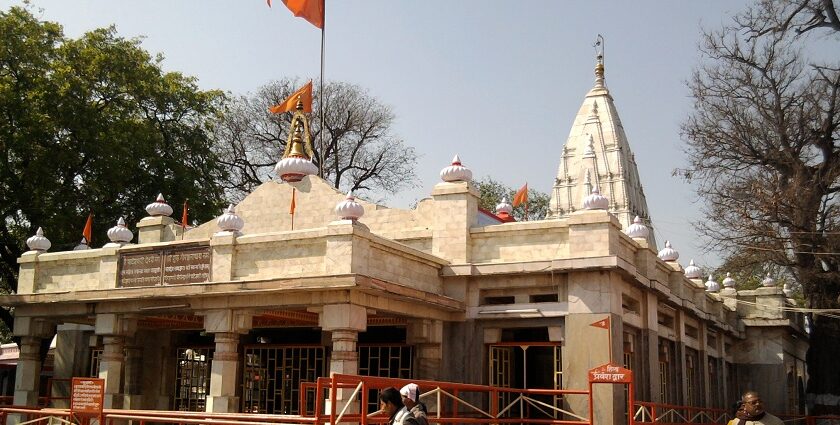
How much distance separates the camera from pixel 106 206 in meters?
30.5

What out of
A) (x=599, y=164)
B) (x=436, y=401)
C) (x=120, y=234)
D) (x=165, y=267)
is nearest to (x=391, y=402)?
(x=436, y=401)

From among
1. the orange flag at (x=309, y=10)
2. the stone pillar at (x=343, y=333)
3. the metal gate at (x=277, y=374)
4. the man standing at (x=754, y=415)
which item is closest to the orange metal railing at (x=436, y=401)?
the stone pillar at (x=343, y=333)

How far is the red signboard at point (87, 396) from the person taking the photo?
46.4 feet

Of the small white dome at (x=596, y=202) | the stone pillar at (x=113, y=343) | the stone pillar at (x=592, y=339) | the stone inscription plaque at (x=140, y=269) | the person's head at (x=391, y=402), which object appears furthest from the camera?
the stone pillar at (x=113, y=343)

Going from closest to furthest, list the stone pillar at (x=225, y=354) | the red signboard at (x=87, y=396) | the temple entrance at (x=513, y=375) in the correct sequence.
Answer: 1. the red signboard at (x=87, y=396)
2. the stone pillar at (x=225, y=354)
3. the temple entrance at (x=513, y=375)

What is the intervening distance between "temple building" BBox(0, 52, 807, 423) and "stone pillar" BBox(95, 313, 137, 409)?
31mm

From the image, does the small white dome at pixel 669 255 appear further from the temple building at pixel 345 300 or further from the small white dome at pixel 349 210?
the small white dome at pixel 349 210

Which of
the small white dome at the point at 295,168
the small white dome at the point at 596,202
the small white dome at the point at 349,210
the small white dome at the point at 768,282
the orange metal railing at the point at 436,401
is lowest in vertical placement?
the orange metal railing at the point at 436,401

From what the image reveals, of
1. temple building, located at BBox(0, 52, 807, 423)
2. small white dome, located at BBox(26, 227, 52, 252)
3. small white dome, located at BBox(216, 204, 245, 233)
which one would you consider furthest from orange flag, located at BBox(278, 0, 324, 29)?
small white dome, located at BBox(26, 227, 52, 252)

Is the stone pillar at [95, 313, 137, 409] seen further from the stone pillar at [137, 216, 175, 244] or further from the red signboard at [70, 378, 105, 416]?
the red signboard at [70, 378, 105, 416]

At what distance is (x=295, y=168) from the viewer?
19.7 metres

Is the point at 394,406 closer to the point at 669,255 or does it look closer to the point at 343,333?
the point at 343,333

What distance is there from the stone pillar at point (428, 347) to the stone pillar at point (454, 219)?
60.0 inches

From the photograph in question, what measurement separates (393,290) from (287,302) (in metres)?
1.96
